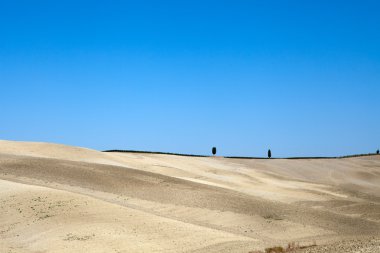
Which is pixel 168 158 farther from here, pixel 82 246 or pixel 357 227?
pixel 82 246

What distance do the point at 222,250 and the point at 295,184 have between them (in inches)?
853

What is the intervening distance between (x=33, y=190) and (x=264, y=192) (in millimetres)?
13999

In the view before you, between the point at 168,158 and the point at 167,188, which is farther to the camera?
the point at 168,158

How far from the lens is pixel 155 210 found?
22.8 m

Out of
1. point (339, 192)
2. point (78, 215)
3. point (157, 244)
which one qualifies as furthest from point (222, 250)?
point (339, 192)

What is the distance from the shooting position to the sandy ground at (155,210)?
1731 centimetres

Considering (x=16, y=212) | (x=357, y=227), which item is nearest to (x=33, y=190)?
(x=16, y=212)

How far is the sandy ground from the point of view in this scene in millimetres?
17312

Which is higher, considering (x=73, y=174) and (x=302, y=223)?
(x=73, y=174)

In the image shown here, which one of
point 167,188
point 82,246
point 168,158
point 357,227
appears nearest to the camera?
point 82,246

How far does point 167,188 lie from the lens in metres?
26.6

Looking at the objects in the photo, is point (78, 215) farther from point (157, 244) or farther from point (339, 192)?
point (339, 192)

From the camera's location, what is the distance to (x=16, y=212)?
1997 centimetres

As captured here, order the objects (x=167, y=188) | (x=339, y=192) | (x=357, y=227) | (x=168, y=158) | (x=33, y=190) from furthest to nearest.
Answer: (x=168, y=158)
(x=339, y=192)
(x=167, y=188)
(x=357, y=227)
(x=33, y=190)
